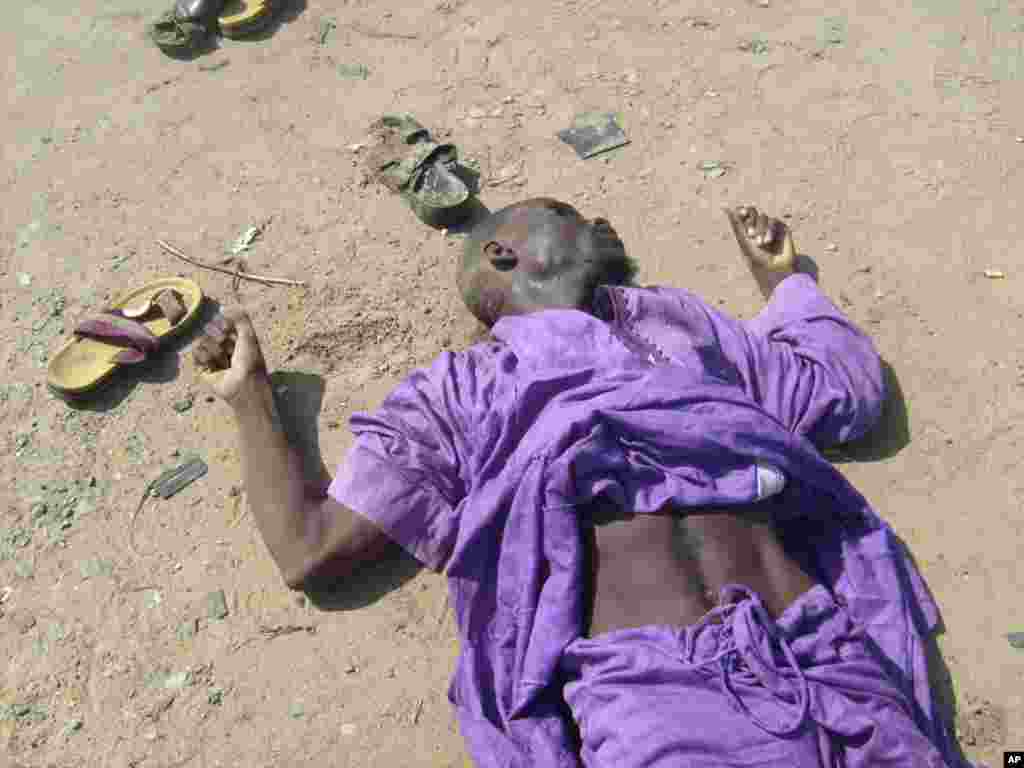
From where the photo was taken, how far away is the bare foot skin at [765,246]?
3.31 m

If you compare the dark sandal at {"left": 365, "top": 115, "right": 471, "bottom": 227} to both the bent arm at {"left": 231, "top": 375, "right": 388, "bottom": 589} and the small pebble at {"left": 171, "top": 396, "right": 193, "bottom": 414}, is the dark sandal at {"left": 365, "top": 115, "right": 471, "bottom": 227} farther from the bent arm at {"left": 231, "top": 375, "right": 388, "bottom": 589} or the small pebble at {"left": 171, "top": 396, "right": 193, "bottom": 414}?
the bent arm at {"left": 231, "top": 375, "right": 388, "bottom": 589}

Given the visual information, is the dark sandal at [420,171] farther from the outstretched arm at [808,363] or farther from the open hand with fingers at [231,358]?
the outstretched arm at [808,363]

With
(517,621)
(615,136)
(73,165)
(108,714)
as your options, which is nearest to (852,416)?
(517,621)

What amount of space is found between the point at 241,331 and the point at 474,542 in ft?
3.85

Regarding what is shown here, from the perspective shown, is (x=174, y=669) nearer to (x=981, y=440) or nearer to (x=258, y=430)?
(x=258, y=430)

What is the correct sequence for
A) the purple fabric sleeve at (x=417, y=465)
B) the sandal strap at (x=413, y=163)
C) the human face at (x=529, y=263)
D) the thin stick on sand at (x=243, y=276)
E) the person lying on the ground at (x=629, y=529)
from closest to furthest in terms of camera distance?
the person lying on the ground at (x=629, y=529) < the purple fabric sleeve at (x=417, y=465) < the human face at (x=529, y=263) < the thin stick on sand at (x=243, y=276) < the sandal strap at (x=413, y=163)

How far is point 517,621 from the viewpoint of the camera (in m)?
2.39

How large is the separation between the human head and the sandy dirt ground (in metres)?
0.42

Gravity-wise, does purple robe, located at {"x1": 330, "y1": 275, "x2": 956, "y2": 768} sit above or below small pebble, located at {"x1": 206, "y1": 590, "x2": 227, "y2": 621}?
above

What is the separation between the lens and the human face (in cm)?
284

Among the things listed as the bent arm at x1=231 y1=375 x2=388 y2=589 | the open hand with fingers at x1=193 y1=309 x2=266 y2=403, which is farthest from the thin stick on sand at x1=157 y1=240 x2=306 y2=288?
the bent arm at x1=231 y1=375 x2=388 y2=589

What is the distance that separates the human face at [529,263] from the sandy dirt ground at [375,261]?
0.42 m

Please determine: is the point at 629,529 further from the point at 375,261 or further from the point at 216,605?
the point at 375,261

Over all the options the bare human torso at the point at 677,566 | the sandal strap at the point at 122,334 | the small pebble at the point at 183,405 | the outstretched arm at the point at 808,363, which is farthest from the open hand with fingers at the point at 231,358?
the outstretched arm at the point at 808,363
